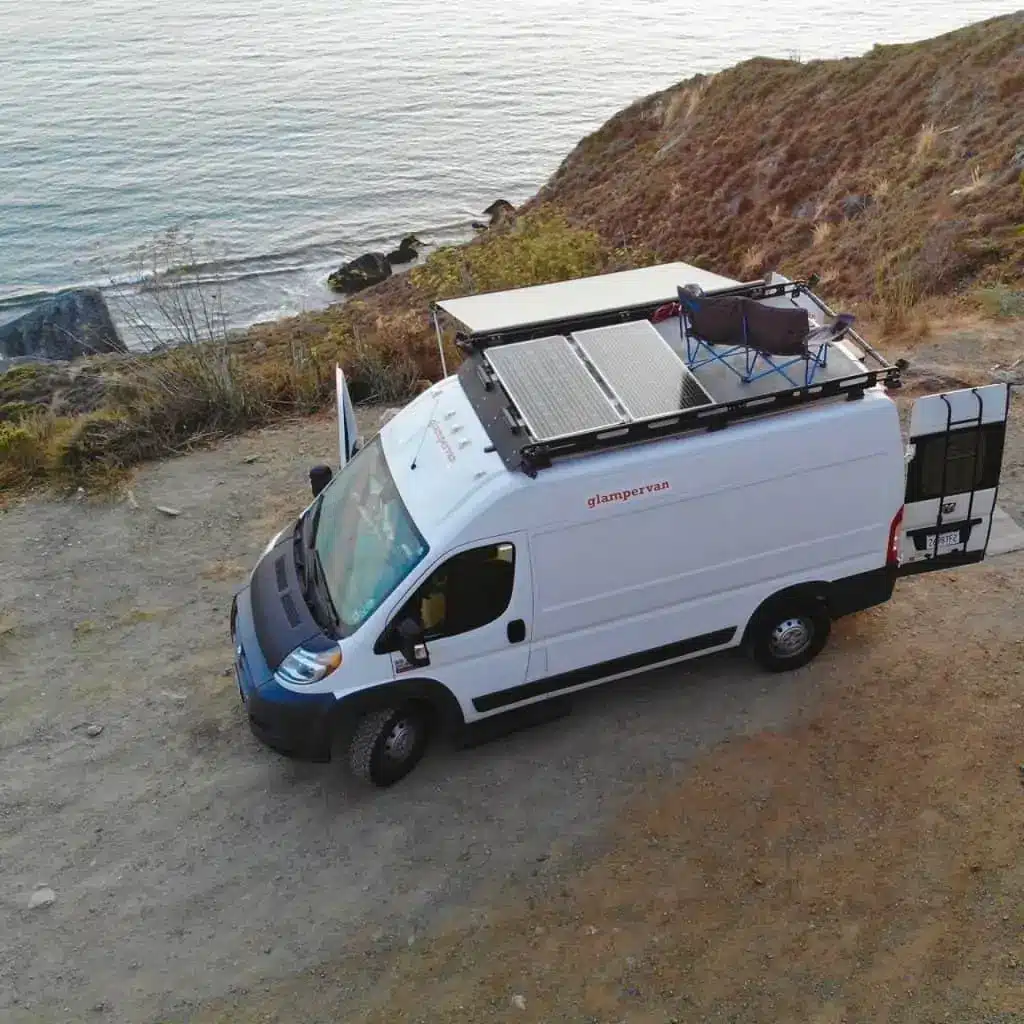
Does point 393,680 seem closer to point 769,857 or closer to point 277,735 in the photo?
point 277,735

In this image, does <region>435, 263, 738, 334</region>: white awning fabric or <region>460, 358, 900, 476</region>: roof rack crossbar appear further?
<region>435, 263, 738, 334</region>: white awning fabric

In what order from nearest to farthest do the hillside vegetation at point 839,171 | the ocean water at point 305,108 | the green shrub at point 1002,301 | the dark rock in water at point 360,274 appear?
1. the green shrub at point 1002,301
2. the hillside vegetation at point 839,171
3. the dark rock in water at point 360,274
4. the ocean water at point 305,108

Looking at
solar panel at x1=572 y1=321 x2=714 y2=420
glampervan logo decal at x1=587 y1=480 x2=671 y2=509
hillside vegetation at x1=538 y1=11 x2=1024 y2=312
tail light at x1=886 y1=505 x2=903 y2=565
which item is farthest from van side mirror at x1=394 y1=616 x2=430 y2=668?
hillside vegetation at x1=538 y1=11 x2=1024 y2=312

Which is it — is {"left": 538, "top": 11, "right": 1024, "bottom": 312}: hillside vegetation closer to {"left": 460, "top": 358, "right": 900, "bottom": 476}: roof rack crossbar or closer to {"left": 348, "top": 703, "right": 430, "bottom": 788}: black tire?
{"left": 460, "top": 358, "right": 900, "bottom": 476}: roof rack crossbar

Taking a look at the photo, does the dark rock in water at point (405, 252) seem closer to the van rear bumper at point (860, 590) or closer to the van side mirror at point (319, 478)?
the van side mirror at point (319, 478)

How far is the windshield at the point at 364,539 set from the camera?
620 cm

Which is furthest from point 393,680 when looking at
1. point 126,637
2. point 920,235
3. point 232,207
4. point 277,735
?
point 232,207

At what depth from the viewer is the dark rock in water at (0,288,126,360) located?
85.6ft

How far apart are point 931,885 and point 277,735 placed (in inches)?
159

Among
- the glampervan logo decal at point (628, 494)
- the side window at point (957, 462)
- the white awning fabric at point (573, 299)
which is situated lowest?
the side window at point (957, 462)

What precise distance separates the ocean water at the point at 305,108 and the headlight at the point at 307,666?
1453 centimetres

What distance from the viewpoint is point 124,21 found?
6962 centimetres

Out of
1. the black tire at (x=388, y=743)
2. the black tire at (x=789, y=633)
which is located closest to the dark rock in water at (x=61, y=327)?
the black tire at (x=388, y=743)

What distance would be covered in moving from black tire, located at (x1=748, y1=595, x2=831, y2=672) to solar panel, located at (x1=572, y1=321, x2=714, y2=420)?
1634 millimetres
